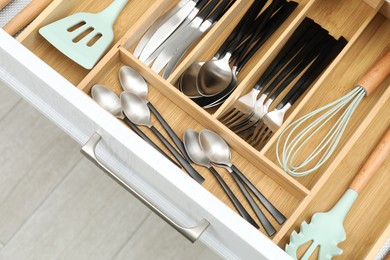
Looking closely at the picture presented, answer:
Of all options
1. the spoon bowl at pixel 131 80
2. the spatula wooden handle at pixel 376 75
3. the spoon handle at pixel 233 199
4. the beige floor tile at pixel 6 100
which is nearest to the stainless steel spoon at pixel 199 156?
the spoon handle at pixel 233 199

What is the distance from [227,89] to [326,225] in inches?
10.2

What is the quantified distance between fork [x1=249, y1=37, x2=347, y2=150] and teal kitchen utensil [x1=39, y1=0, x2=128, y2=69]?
0.90 feet

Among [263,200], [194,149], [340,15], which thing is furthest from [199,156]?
[340,15]

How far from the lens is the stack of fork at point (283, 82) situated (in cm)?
88

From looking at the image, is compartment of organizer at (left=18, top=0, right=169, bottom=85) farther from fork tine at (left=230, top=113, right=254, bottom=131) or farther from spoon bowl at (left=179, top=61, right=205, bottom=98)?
fork tine at (left=230, top=113, right=254, bottom=131)

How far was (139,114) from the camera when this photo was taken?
0.88 m

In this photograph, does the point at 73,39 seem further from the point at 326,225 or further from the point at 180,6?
the point at 326,225

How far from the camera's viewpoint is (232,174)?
869 millimetres

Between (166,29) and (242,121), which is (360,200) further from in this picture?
(166,29)

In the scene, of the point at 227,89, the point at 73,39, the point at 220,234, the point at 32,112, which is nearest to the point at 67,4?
the point at 73,39

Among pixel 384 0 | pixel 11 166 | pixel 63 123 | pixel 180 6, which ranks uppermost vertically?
pixel 384 0

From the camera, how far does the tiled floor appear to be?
1296mm

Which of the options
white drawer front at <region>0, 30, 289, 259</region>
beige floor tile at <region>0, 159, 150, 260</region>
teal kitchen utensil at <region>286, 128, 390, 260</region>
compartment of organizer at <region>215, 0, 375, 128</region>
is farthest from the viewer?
beige floor tile at <region>0, 159, 150, 260</region>

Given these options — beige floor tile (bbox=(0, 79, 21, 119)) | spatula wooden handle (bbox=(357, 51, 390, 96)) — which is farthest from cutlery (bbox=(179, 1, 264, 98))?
beige floor tile (bbox=(0, 79, 21, 119))
